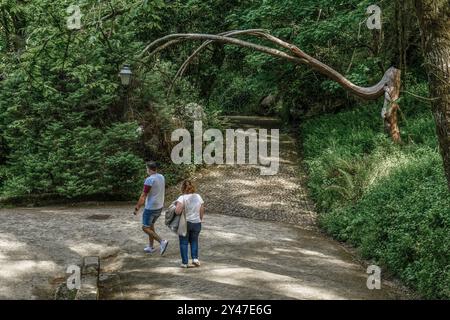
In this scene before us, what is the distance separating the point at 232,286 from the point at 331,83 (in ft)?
39.5

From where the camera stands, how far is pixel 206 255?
30.8ft

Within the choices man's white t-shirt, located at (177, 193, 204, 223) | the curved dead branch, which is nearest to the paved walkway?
man's white t-shirt, located at (177, 193, 204, 223)

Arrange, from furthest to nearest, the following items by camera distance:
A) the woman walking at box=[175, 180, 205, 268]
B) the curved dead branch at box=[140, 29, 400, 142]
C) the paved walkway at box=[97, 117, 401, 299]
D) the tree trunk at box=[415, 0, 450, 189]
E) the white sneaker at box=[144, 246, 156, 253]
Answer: the curved dead branch at box=[140, 29, 400, 142], the white sneaker at box=[144, 246, 156, 253], the woman walking at box=[175, 180, 205, 268], the paved walkway at box=[97, 117, 401, 299], the tree trunk at box=[415, 0, 450, 189]

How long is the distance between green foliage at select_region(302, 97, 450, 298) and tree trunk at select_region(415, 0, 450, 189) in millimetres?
2519

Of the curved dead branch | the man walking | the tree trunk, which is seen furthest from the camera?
the curved dead branch

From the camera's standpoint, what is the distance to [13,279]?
7.76m

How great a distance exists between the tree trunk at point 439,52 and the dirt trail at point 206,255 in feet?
9.91

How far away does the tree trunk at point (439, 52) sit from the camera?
6.17 meters

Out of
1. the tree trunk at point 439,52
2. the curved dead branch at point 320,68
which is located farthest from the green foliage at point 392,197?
the tree trunk at point 439,52

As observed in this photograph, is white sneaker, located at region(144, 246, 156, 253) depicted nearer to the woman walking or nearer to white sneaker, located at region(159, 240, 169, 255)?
white sneaker, located at region(159, 240, 169, 255)

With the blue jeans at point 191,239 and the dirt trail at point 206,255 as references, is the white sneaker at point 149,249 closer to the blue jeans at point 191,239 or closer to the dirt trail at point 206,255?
the dirt trail at point 206,255

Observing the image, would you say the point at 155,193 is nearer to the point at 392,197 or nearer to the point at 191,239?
the point at 191,239

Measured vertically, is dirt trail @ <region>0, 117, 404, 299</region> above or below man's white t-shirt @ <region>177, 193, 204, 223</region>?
below

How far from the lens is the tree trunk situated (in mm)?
6168
